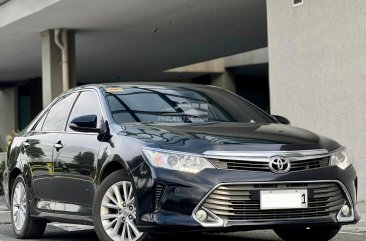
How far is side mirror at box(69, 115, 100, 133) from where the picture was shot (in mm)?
7172

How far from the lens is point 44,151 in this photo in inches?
323

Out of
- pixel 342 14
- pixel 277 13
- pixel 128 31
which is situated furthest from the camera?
pixel 128 31

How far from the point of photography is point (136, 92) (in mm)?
7559

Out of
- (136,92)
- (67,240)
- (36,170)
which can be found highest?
(136,92)

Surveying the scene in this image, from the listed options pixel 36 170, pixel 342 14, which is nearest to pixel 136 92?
pixel 36 170

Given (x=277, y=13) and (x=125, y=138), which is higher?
(x=277, y=13)

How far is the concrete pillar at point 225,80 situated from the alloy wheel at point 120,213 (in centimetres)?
2801

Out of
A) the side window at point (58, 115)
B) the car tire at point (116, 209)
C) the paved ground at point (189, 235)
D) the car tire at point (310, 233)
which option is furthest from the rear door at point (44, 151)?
the car tire at point (310, 233)

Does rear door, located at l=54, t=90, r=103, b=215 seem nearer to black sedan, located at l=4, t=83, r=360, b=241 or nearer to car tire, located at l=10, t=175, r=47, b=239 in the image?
black sedan, located at l=4, t=83, r=360, b=241

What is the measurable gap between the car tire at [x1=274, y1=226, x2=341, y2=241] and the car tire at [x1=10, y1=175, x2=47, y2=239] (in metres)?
2.65

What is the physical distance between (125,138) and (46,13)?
1220 cm

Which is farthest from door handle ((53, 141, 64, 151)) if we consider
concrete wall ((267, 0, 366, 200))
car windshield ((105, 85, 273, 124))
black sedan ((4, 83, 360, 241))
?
concrete wall ((267, 0, 366, 200))

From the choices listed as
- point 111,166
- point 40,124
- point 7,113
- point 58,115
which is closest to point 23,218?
point 40,124

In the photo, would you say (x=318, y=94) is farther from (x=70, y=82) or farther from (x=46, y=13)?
(x=70, y=82)
